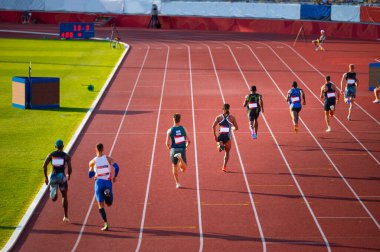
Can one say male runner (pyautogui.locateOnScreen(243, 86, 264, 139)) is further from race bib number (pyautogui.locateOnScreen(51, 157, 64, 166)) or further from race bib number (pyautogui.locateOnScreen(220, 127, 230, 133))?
race bib number (pyautogui.locateOnScreen(51, 157, 64, 166))

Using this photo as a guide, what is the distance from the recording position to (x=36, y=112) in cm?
2670

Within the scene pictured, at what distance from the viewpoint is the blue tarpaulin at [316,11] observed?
181 ft

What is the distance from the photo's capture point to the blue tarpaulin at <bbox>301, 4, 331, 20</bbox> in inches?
2168

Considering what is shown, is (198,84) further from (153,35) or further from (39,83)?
(153,35)

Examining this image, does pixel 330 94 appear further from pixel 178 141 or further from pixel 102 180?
pixel 102 180

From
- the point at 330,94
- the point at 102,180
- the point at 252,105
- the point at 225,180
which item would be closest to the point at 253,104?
the point at 252,105

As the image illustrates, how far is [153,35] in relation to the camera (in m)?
55.5

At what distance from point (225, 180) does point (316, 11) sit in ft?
131

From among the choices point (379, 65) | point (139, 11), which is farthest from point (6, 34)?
point (379, 65)

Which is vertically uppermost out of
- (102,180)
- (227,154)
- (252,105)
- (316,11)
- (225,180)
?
(316,11)

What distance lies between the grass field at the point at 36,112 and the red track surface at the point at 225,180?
28.5 inches

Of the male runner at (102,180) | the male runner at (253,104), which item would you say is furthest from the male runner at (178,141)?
the male runner at (253,104)

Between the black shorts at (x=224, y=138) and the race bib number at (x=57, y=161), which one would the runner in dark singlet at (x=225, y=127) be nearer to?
the black shorts at (x=224, y=138)

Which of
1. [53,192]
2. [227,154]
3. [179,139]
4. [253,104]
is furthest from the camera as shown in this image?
[253,104]
